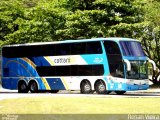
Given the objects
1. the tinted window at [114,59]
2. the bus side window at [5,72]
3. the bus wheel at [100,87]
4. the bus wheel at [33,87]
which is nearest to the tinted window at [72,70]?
the bus wheel at [100,87]

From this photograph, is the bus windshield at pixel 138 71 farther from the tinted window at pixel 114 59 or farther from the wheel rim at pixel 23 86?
the wheel rim at pixel 23 86

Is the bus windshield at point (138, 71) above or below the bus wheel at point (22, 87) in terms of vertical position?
above

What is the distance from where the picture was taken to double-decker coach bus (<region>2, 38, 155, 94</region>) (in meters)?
31.3

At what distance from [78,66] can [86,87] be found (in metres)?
1.53

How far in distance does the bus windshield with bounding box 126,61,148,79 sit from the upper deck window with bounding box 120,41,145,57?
1.91ft

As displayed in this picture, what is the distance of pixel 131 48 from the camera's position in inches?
1249

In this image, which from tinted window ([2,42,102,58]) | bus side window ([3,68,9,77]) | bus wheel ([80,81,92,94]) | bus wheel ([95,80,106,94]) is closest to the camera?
bus wheel ([95,80,106,94])

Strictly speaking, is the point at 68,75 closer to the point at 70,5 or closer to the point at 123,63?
the point at 123,63

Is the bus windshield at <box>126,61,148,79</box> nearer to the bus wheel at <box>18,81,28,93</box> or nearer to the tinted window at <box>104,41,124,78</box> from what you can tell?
the tinted window at <box>104,41,124,78</box>

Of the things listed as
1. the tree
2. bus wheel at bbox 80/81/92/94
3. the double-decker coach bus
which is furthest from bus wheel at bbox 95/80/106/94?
the tree

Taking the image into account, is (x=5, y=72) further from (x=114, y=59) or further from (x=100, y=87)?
(x=114, y=59)

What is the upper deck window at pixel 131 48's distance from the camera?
102ft

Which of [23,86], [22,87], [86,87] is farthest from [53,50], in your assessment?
[22,87]

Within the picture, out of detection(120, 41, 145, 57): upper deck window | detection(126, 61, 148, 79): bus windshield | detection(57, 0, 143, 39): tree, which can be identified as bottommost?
detection(126, 61, 148, 79): bus windshield
